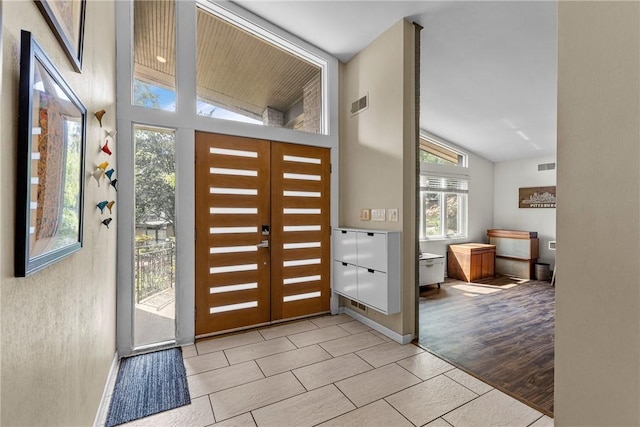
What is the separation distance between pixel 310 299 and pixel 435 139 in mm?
4421

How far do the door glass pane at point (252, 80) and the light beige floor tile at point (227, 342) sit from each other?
2.44 meters

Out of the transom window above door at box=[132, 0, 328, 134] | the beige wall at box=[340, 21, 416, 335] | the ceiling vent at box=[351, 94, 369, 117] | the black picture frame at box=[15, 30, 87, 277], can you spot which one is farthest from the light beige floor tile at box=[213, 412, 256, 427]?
the ceiling vent at box=[351, 94, 369, 117]

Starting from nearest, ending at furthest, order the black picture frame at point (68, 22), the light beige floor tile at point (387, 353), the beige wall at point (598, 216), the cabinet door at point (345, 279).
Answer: the beige wall at point (598, 216), the black picture frame at point (68, 22), the light beige floor tile at point (387, 353), the cabinet door at point (345, 279)

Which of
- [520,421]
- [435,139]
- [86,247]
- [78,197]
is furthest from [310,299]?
[435,139]

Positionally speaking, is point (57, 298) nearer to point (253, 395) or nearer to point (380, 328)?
point (253, 395)

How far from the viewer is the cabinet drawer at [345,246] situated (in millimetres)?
3490

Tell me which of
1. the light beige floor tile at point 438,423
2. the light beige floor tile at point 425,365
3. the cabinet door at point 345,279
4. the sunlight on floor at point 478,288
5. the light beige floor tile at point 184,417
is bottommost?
the light beige floor tile at point 184,417

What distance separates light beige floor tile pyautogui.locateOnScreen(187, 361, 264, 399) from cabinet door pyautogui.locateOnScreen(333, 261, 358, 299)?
4.58 ft

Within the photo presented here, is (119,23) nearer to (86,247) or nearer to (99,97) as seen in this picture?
(99,97)

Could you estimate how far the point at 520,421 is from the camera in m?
1.89

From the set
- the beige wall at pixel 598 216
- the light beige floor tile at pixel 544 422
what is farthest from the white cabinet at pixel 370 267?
the beige wall at pixel 598 216

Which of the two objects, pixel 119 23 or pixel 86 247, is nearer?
pixel 86 247

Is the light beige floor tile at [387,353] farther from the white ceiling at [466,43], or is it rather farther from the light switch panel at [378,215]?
the white ceiling at [466,43]

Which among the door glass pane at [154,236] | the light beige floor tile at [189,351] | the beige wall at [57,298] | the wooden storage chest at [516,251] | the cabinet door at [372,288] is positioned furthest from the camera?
the wooden storage chest at [516,251]
